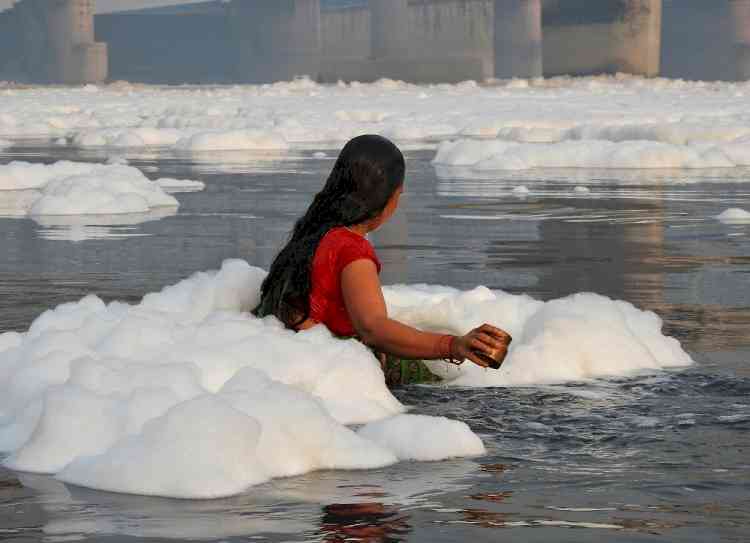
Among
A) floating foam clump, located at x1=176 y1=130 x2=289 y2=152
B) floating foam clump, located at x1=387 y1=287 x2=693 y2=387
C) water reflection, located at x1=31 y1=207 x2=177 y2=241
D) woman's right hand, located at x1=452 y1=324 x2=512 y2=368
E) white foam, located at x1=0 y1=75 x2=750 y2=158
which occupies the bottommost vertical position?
white foam, located at x1=0 y1=75 x2=750 y2=158

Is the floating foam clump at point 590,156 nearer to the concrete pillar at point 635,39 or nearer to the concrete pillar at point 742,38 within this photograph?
the concrete pillar at point 635,39

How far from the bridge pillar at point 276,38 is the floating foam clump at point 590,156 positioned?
84.6m

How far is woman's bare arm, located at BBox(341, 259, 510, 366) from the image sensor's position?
17.9 ft

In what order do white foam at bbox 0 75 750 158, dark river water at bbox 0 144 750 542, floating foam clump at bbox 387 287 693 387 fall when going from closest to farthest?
dark river water at bbox 0 144 750 542 < floating foam clump at bbox 387 287 693 387 < white foam at bbox 0 75 750 158

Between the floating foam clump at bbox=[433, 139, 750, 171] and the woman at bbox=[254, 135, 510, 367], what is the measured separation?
13394 millimetres

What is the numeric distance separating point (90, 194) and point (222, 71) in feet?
405

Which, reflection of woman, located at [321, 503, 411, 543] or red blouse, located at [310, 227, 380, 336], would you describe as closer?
reflection of woman, located at [321, 503, 411, 543]

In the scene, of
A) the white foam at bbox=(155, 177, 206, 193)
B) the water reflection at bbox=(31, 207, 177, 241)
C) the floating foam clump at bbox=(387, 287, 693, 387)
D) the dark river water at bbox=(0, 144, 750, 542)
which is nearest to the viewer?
the dark river water at bbox=(0, 144, 750, 542)

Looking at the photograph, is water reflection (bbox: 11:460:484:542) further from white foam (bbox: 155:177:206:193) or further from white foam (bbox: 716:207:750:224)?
white foam (bbox: 155:177:206:193)

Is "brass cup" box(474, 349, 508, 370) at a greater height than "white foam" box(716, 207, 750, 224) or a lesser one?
greater

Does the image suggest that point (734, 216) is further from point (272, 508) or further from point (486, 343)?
point (272, 508)

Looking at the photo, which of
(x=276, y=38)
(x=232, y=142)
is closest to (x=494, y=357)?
(x=232, y=142)

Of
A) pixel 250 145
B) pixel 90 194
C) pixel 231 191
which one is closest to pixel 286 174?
pixel 231 191

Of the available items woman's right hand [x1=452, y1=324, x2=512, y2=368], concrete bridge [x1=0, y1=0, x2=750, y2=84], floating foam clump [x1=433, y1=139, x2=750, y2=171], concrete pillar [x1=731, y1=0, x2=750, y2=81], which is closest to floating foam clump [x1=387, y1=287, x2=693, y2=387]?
woman's right hand [x1=452, y1=324, x2=512, y2=368]
